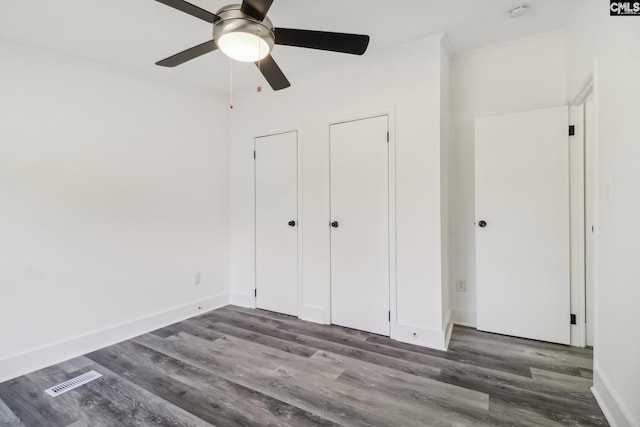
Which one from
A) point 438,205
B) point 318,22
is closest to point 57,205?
point 318,22

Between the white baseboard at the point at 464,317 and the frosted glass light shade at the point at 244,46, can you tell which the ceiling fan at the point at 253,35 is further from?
the white baseboard at the point at 464,317

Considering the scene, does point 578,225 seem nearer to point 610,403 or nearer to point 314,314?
point 610,403

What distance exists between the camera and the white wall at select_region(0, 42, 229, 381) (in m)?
2.25

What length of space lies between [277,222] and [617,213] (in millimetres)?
2748

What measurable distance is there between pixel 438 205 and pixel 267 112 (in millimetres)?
2166

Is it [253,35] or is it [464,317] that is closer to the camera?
[253,35]

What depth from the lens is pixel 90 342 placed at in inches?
102

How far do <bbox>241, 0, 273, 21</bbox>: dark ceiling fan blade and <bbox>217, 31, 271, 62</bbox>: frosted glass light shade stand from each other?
0.35ft

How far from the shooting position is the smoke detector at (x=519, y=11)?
2150 mm

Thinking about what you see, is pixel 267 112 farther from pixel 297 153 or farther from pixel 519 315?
pixel 519 315

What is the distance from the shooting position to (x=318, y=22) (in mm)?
2230

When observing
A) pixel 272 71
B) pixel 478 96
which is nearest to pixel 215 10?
pixel 272 71

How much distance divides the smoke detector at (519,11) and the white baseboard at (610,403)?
244cm

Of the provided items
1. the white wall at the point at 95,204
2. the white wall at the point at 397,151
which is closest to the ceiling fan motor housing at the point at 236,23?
the white wall at the point at 397,151
